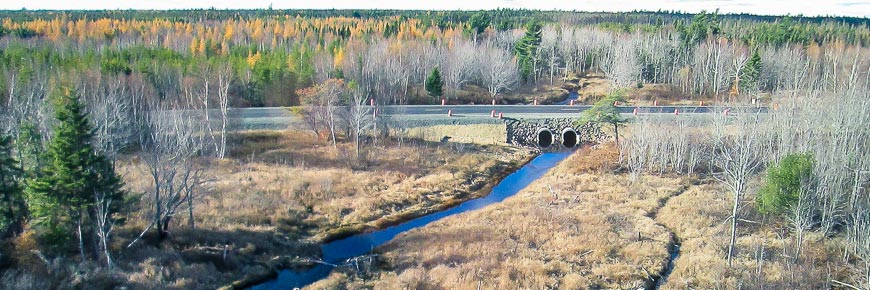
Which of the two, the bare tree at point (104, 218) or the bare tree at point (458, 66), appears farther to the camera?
A: the bare tree at point (458, 66)

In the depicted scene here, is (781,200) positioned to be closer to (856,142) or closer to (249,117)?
(856,142)

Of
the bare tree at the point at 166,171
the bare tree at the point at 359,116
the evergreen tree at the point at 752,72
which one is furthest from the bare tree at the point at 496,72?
the bare tree at the point at 166,171

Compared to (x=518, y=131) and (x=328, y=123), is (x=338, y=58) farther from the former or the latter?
(x=518, y=131)

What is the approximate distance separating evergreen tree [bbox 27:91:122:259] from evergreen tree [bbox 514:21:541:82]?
5753cm

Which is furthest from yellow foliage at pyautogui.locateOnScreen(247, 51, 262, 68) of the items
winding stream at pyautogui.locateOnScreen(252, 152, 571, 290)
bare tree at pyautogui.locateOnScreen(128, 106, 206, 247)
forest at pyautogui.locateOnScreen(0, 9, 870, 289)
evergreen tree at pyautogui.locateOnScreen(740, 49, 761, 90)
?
evergreen tree at pyautogui.locateOnScreen(740, 49, 761, 90)

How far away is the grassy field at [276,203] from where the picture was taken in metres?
23.7

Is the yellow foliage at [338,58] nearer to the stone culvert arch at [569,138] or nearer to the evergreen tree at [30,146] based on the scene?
the stone culvert arch at [569,138]

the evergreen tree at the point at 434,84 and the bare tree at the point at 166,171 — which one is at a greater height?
the evergreen tree at the point at 434,84

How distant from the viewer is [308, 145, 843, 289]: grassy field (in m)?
24.3

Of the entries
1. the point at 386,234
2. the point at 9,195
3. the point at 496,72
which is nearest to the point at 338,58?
the point at 496,72

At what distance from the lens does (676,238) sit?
2942cm

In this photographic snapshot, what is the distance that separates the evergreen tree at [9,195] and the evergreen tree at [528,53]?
5820 centimetres

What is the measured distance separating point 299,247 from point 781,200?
22.0 meters

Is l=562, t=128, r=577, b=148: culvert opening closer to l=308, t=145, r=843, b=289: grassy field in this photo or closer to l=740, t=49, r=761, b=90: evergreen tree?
l=308, t=145, r=843, b=289: grassy field
